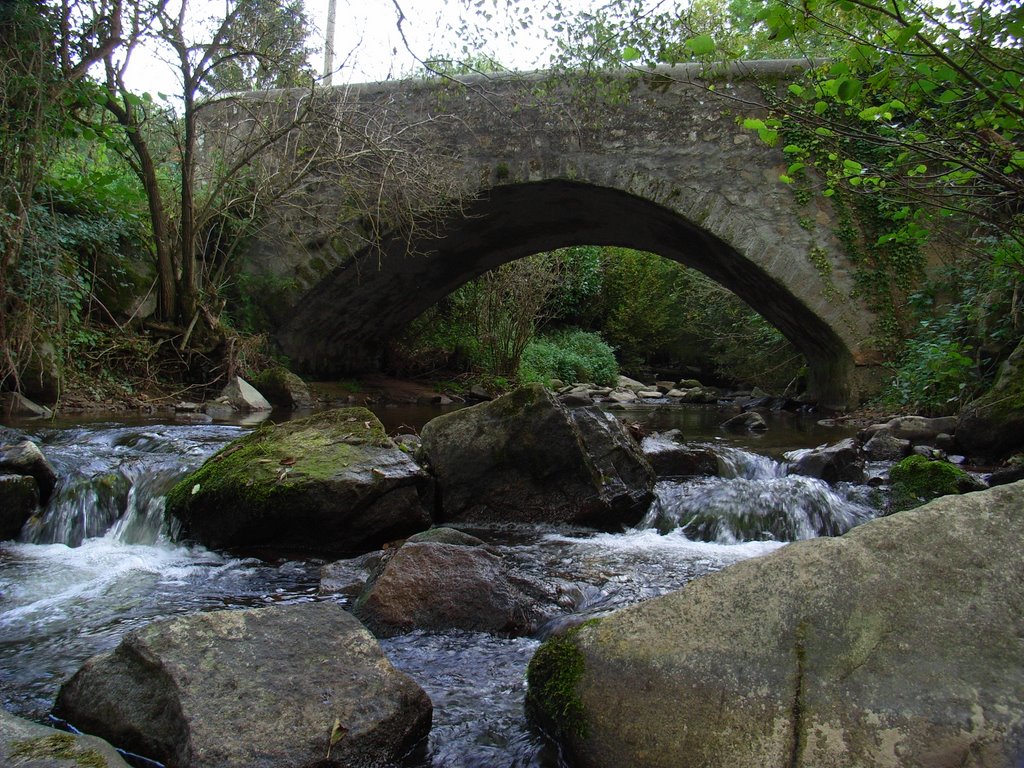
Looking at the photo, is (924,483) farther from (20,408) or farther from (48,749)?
(20,408)

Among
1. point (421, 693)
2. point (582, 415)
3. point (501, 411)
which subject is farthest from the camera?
point (582, 415)

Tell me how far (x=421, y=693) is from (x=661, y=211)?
797 cm

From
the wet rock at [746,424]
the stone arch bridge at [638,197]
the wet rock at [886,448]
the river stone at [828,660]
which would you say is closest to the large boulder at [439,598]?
the river stone at [828,660]

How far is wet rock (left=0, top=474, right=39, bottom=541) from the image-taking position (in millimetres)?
3875

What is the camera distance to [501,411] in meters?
4.41

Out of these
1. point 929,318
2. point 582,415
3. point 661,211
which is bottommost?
point 582,415

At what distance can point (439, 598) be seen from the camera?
8.79ft

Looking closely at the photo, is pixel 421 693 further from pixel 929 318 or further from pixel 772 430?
pixel 929 318

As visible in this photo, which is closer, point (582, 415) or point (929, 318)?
point (582, 415)

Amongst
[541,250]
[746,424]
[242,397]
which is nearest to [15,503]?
[242,397]

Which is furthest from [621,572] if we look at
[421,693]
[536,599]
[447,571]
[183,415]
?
[183,415]

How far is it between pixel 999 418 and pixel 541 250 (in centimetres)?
752

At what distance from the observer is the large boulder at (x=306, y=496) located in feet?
12.1

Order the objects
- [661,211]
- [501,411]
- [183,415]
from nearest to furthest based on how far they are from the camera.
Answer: [501,411]
[183,415]
[661,211]
